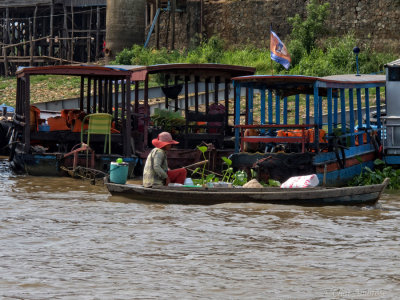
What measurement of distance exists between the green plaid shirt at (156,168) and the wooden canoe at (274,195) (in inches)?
7.0

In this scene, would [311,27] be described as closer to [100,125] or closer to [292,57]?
[292,57]

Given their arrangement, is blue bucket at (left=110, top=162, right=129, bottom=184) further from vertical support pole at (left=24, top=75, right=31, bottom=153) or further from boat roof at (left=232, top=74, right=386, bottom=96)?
→ vertical support pole at (left=24, top=75, right=31, bottom=153)

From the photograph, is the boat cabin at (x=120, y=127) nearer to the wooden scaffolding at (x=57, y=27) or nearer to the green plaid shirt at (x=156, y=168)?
the green plaid shirt at (x=156, y=168)

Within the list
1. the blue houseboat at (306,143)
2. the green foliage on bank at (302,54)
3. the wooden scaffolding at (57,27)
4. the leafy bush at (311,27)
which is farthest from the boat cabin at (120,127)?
the wooden scaffolding at (57,27)

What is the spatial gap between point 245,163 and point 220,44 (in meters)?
20.1

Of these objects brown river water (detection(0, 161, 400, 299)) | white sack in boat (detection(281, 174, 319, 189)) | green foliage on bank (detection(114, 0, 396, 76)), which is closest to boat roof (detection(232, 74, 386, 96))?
white sack in boat (detection(281, 174, 319, 189))

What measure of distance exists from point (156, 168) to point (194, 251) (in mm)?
3194

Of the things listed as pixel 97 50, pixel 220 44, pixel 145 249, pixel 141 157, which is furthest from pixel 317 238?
pixel 97 50

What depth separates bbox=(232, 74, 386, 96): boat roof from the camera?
1336 centimetres

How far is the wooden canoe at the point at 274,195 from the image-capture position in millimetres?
11016

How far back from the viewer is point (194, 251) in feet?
27.8

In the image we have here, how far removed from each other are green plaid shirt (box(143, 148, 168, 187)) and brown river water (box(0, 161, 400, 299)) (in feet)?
Result: 1.22

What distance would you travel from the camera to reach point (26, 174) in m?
16.0

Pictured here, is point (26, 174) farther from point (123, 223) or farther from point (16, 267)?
point (16, 267)
